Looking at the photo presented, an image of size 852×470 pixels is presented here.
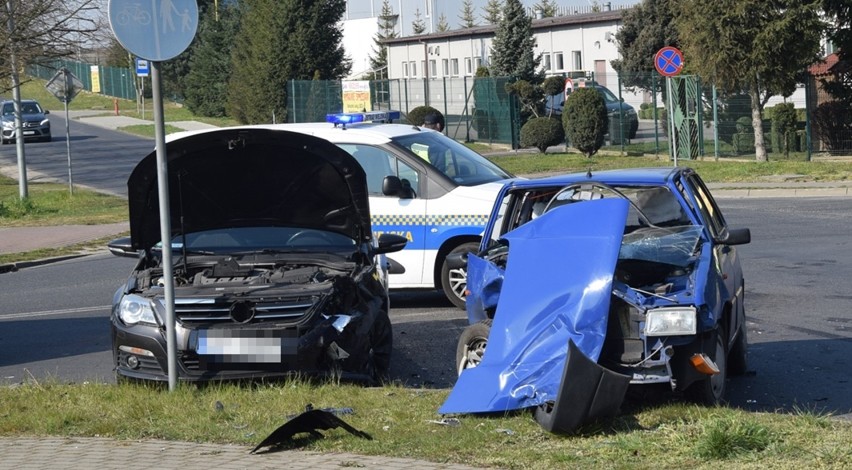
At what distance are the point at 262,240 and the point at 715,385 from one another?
12.2ft

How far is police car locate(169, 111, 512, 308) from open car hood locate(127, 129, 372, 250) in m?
2.33

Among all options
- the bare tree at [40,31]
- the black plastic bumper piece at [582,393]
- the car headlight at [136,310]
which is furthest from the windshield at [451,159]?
the bare tree at [40,31]

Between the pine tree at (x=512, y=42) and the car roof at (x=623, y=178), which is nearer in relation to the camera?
the car roof at (x=623, y=178)

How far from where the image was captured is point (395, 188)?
37.3ft

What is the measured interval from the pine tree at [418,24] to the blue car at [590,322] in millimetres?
78111

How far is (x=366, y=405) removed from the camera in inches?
286

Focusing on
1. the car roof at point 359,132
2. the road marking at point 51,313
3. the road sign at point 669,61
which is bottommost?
the road marking at point 51,313

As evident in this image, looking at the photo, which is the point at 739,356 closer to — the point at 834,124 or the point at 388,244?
the point at 388,244

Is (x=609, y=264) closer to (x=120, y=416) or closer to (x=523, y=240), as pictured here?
(x=523, y=240)

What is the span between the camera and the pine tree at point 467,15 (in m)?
86.3

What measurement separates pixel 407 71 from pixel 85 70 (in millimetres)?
36185

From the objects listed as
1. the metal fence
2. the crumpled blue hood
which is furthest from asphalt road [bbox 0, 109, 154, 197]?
the crumpled blue hood

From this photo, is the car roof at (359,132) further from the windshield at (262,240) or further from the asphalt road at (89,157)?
the asphalt road at (89,157)

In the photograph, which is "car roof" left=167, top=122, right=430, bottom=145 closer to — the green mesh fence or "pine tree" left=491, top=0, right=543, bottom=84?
"pine tree" left=491, top=0, right=543, bottom=84
